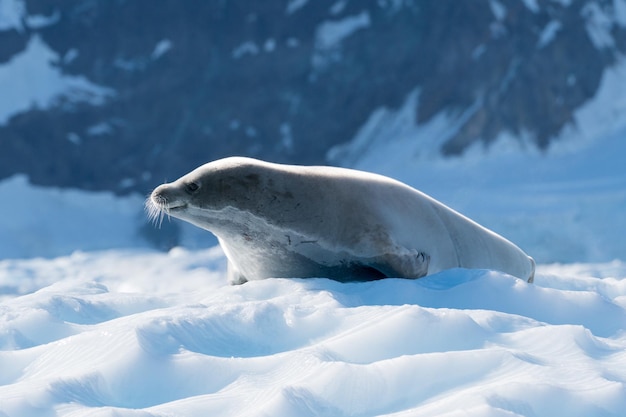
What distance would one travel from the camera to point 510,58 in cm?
2231

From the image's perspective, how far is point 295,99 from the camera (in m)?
22.7

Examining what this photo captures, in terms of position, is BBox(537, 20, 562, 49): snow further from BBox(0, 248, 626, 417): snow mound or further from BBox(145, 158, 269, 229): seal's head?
BBox(0, 248, 626, 417): snow mound

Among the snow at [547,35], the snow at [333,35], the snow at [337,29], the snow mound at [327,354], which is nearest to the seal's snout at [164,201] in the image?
the snow mound at [327,354]

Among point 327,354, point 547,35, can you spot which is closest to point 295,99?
point 547,35

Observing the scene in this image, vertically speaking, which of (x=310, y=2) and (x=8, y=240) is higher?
(x=310, y=2)

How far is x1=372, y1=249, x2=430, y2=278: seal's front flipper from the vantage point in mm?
4477

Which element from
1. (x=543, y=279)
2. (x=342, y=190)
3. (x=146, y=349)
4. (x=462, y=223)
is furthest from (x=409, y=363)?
(x=543, y=279)

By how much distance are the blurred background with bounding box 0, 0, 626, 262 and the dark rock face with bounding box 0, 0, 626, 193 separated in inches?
1.5

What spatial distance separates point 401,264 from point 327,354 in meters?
1.65

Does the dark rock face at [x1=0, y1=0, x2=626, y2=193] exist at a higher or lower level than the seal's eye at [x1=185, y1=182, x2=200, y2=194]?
higher

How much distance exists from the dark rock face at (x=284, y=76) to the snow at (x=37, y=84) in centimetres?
14

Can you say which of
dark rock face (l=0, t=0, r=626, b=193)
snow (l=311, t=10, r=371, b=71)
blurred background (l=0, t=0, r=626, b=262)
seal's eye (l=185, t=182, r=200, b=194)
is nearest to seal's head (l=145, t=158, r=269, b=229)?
seal's eye (l=185, t=182, r=200, b=194)

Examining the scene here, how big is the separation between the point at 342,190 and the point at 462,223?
1026 mm

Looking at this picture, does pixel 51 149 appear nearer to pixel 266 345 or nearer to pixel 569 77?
pixel 569 77
